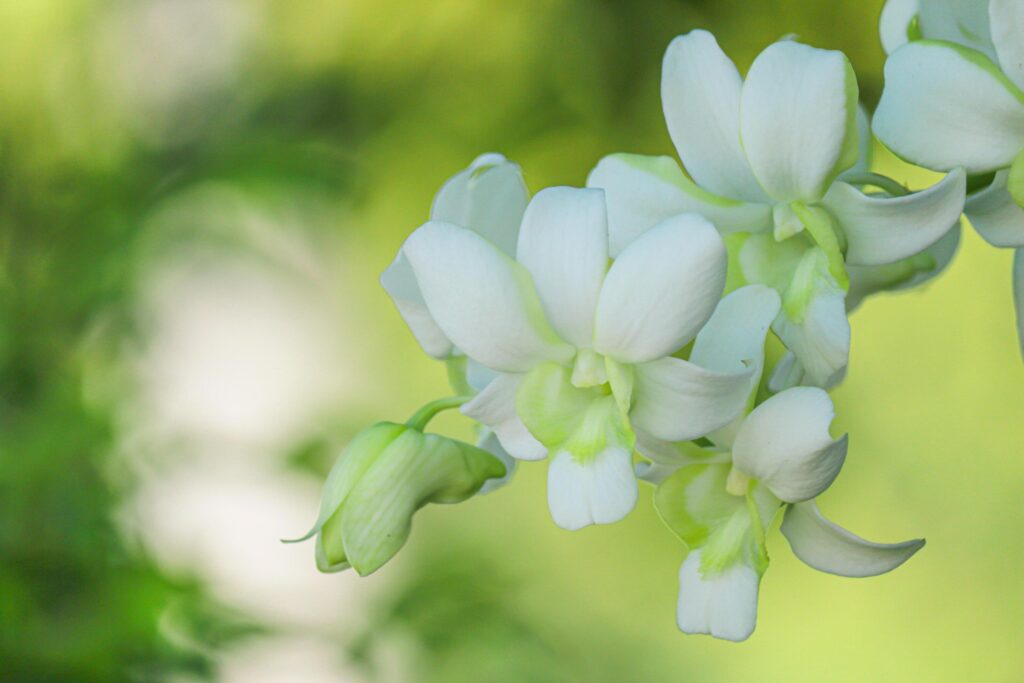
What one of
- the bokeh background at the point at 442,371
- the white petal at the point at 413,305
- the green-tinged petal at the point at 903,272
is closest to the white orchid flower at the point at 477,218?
the white petal at the point at 413,305

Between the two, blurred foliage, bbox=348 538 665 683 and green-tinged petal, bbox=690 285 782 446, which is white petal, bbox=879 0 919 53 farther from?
blurred foliage, bbox=348 538 665 683

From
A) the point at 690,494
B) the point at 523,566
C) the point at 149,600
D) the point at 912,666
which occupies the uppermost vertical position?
the point at 690,494

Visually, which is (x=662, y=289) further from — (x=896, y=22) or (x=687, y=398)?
(x=896, y=22)

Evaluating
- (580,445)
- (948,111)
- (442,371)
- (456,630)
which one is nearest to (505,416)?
(580,445)

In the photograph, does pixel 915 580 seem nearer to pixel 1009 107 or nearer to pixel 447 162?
pixel 447 162

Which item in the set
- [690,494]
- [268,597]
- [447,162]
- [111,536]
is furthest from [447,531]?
[690,494]

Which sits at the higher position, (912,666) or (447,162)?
(447,162)
